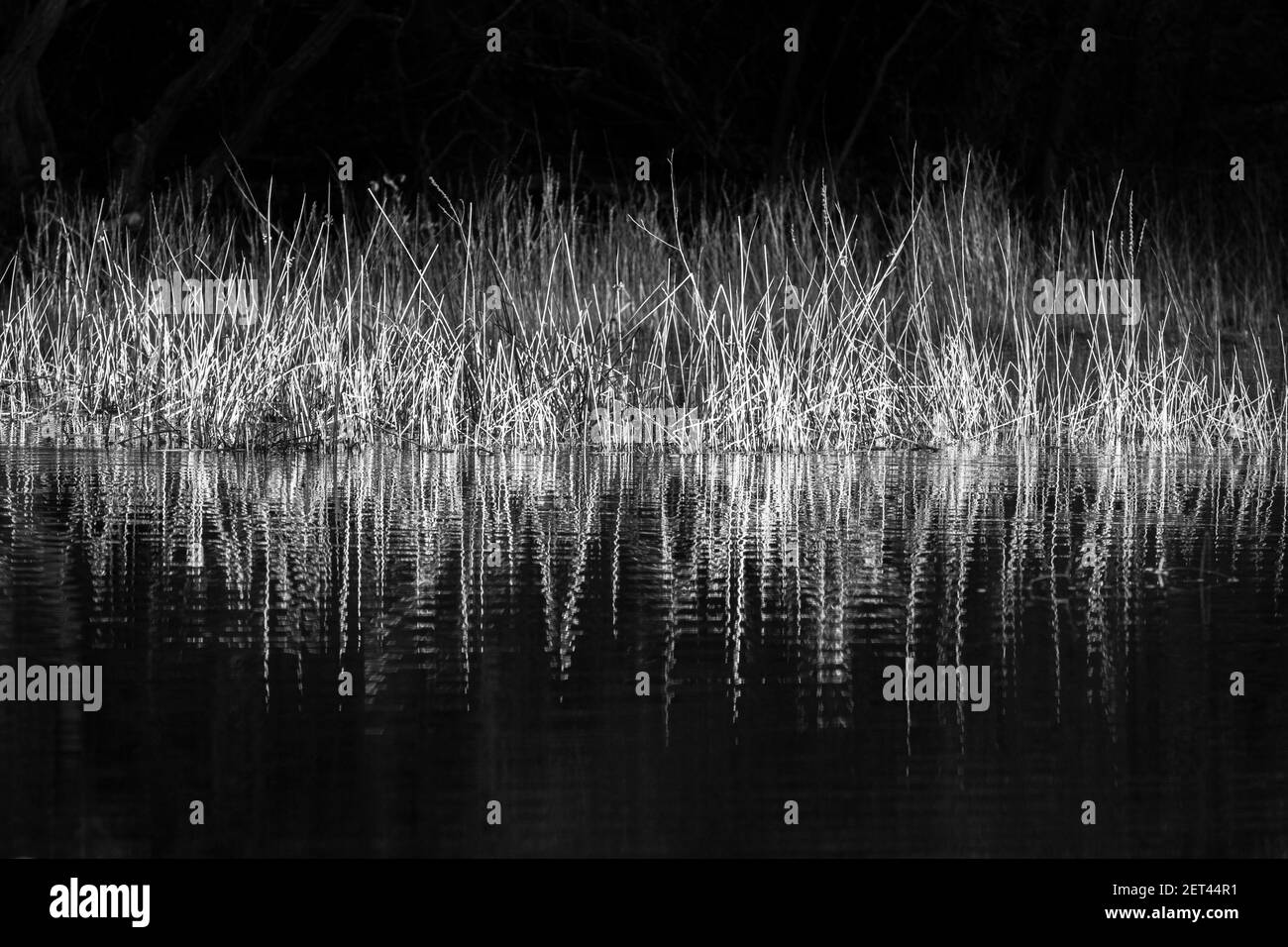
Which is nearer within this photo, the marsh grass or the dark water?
the dark water

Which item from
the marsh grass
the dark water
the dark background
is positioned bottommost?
the dark water

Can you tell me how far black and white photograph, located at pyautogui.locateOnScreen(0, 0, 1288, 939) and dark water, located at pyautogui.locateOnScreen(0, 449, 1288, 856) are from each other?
0.05 ft

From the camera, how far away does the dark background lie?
1527 cm

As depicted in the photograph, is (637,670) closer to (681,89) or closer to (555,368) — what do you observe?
(555,368)

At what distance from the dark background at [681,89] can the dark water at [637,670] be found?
9384mm

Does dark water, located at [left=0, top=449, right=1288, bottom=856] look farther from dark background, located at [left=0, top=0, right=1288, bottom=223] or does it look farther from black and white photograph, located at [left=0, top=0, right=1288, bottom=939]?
dark background, located at [left=0, top=0, right=1288, bottom=223]

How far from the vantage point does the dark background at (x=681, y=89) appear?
1527 centimetres

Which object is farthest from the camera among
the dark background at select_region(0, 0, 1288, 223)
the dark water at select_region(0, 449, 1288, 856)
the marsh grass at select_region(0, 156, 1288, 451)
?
the dark background at select_region(0, 0, 1288, 223)

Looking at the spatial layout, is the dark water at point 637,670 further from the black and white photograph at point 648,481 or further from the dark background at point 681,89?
the dark background at point 681,89

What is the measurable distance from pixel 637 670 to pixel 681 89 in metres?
12.3

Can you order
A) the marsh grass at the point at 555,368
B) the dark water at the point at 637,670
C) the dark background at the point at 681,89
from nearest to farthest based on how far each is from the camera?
1. the dark water at the point at 637,670
2. the marsh grass at the point at 555,368
3. the dark background at the point at 681,89

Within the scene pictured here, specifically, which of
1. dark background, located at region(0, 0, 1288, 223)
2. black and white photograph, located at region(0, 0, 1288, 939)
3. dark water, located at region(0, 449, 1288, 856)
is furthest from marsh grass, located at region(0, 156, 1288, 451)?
dark background, located at region(0, 0, 1288, 223)

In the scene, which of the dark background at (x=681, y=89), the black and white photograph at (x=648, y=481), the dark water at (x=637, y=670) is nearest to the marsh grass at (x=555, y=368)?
the black and white photograph at (x=648, y=481)
